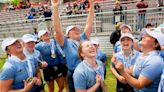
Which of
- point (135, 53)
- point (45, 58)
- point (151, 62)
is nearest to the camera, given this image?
point (151, 62)

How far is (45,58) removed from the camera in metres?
7.09

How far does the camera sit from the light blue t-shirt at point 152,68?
3602 millimetres

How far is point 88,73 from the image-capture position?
405cm

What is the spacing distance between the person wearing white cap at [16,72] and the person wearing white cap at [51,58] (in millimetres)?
2465

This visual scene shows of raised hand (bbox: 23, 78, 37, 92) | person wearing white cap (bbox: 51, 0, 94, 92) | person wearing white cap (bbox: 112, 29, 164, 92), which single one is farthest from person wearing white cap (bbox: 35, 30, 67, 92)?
person wearing white cap (bbox: 112, 29, 164, 92)

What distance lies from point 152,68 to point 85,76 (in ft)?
2.98

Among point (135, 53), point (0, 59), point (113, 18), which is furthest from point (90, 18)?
point (0, 59)

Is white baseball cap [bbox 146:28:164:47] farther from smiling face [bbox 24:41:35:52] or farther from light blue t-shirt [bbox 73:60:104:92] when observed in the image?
smiling face [bbox 24:41:35:52]

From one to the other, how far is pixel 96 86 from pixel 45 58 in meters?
3.20

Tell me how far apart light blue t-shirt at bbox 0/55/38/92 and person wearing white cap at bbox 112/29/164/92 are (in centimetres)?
141

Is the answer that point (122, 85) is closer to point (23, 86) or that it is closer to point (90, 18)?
point (90, 18)

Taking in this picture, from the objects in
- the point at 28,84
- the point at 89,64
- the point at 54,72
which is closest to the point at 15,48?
the point at 28,84

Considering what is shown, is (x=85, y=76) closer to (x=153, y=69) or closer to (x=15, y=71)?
(x=153, y=69)

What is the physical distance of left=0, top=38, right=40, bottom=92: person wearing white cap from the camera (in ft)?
13.9
